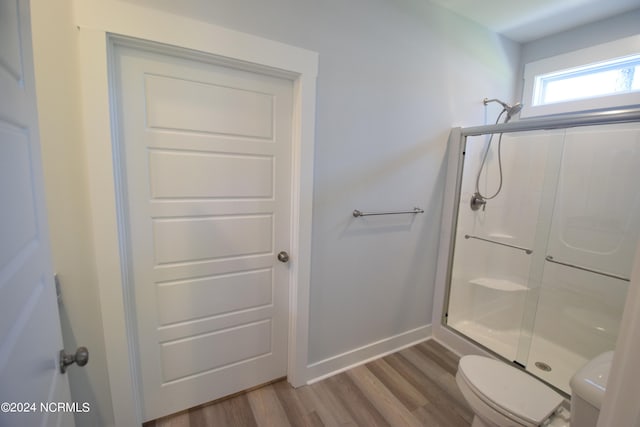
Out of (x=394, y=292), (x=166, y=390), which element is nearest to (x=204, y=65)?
(x=166, y=390)

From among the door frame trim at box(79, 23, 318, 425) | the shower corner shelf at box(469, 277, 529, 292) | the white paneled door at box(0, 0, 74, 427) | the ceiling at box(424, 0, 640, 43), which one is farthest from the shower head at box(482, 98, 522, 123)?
the white paneled door at box(0, 0, 74, 427)

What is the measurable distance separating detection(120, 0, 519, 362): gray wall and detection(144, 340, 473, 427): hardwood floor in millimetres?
233

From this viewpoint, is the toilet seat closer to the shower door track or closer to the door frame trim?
the door frame trim

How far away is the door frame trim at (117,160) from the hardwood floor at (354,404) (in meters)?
0.43

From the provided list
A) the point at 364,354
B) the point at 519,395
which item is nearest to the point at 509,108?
the point at 519,395

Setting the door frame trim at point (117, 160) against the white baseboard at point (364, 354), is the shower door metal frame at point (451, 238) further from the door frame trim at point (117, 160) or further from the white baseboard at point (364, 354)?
the door frame trim at point (117, 160)

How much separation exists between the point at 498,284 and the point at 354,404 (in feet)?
5.36

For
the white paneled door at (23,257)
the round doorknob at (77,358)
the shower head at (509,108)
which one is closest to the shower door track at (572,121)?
the shower head at (509,108)

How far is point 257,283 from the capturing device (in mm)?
1674

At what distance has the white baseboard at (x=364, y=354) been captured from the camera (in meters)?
1.88

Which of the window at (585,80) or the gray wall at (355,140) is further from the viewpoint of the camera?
the window at (585,80)

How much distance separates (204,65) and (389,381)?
2.25 meters

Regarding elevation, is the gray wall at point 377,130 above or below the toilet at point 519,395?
above

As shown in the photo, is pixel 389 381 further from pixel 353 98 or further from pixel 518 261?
pixel 353 98
